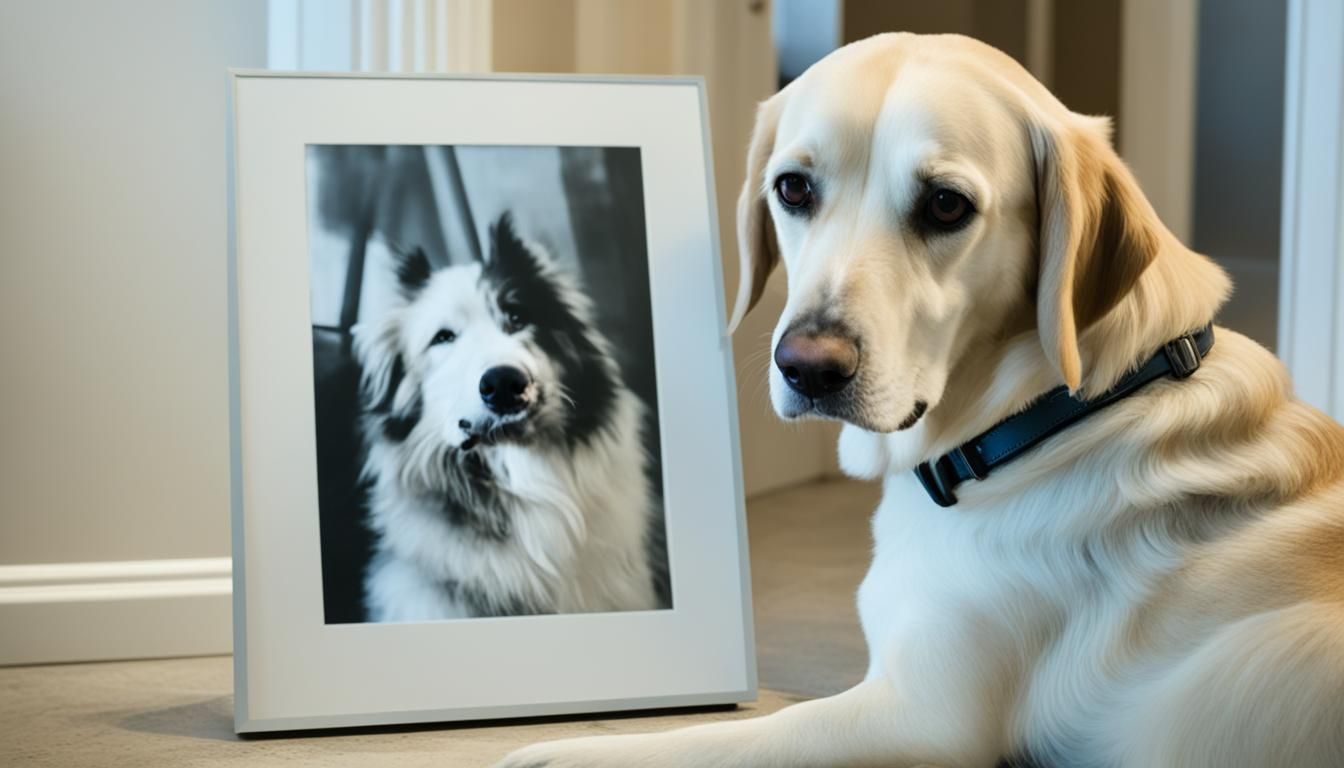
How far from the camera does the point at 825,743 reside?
134 centimetres

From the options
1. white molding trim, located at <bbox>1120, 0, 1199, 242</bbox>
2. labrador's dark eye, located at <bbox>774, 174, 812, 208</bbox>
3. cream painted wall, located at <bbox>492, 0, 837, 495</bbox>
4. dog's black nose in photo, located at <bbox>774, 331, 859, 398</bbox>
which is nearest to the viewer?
dog's black nose in photo, located at <bbox>774, 331, 859, 398</bbox>

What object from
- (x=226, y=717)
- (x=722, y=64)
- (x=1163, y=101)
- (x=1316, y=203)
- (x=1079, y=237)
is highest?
(x=1163, y=101)

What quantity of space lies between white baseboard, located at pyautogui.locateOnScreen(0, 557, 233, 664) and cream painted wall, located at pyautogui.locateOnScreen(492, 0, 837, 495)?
100 centimetres

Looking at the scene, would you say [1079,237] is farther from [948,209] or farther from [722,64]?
[722,64]

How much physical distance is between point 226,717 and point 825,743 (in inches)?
32.1

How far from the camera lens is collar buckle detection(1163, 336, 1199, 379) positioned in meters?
1.40

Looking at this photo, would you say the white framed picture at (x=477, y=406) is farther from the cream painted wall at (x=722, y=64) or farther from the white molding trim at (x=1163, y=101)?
the white molding trim at (x=1163, y=101)

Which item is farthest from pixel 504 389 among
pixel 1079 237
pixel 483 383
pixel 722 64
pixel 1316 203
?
pixel 722 64

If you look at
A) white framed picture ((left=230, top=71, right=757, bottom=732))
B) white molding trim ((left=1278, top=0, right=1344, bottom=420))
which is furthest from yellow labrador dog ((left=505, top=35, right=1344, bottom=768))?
white molding trim ((left=1278, top=0, right=1344, bottom=420))

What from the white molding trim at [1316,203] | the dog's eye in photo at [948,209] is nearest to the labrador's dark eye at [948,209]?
the dog's eye in photo at [948,209]

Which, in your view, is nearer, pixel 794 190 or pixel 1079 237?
pixel 1079 237

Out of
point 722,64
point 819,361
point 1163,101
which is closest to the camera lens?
point 819,361

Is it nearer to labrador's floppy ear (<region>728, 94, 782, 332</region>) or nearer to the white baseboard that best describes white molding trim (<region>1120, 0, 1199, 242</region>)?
labrador's floppy ear (<region>728, 94, 782, 332</region>)

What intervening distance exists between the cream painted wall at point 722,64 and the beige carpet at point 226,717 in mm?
595
